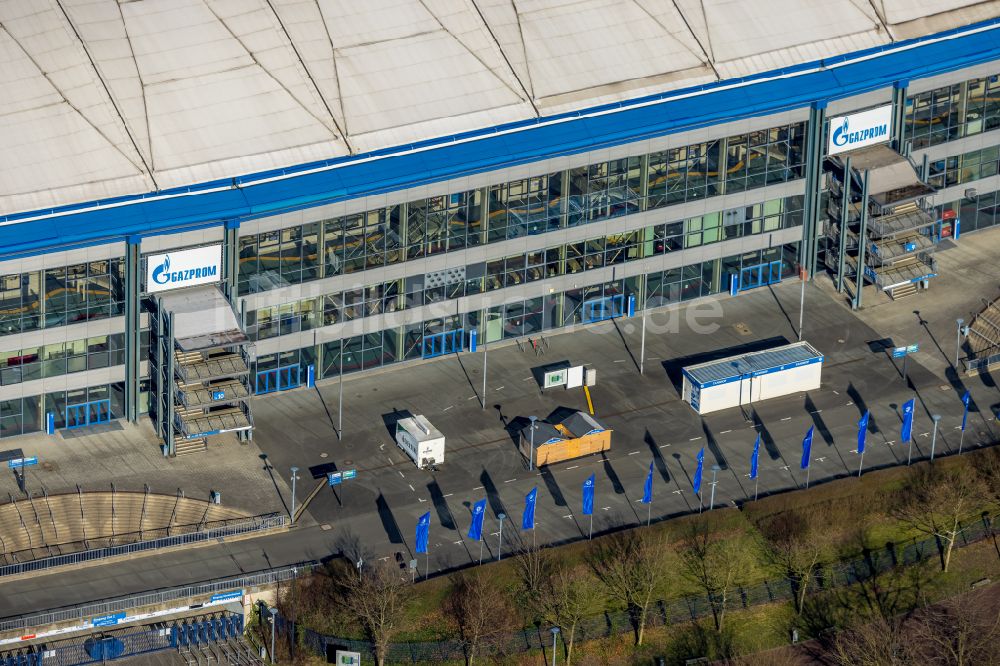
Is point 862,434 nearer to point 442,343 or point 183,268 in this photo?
point 442,343

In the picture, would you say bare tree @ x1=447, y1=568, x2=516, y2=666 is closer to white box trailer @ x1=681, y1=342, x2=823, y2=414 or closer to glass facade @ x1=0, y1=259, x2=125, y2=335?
white box trailer @ x1=681, y1=342, x2=823, y2=414

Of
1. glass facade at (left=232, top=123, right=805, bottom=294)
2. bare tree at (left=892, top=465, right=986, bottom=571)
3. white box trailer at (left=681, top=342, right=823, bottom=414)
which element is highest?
glass facade at (left=232, top=123, right=805, bottom=294)

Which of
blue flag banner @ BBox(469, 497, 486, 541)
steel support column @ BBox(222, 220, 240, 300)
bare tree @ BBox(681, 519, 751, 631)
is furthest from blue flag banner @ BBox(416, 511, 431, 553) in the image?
steel support column @ BBox(222, 220, 240, 300)

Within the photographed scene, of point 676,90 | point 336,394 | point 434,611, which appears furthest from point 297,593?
point 676,90

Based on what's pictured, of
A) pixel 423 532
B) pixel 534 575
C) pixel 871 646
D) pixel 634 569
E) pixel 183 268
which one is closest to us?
pixel 871 646

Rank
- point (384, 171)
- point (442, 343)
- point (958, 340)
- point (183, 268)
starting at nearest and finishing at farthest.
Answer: point (183, 268), point (384, 171), point (442, 343), point (958, 340)

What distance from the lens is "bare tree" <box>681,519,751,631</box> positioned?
17312 cm

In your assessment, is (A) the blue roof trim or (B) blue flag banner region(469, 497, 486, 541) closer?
(B) blue flag banner region(469, 497, 486, 541)

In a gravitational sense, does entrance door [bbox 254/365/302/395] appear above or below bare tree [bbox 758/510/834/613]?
above

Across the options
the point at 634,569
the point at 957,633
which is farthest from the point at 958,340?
the point at 634,569

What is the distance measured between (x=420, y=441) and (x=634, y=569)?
19.6 metres

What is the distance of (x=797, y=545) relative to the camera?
174m

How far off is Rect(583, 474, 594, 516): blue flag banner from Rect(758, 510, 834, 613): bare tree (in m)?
12.0

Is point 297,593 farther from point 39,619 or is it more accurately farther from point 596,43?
point 596,43
